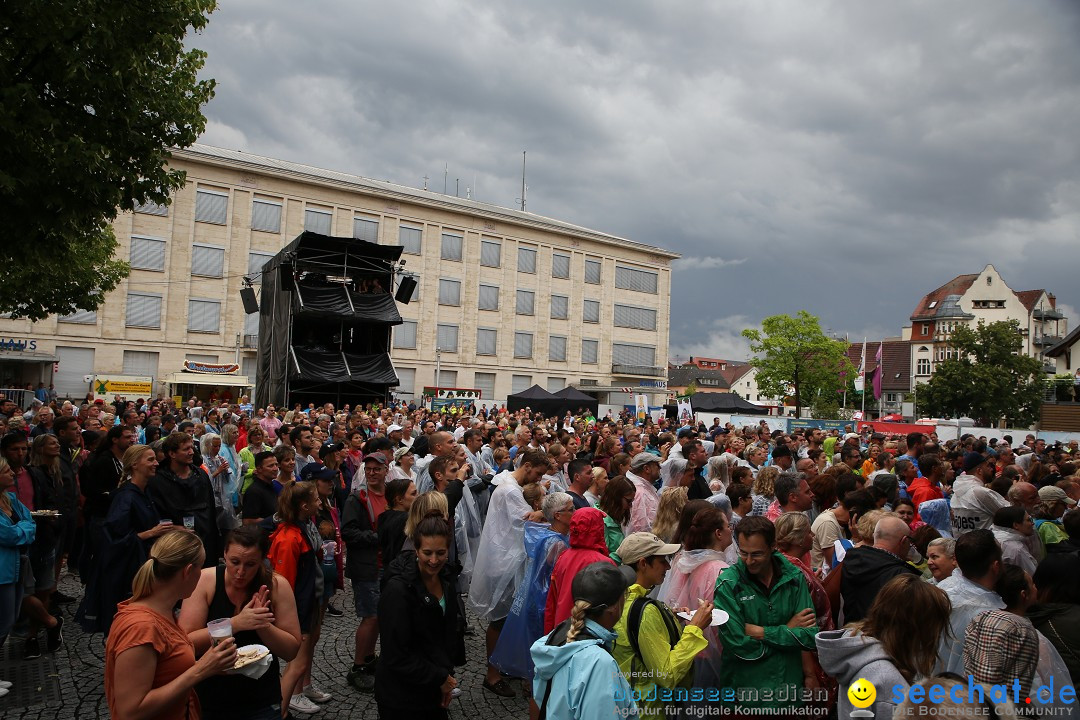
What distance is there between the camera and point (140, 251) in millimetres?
34719

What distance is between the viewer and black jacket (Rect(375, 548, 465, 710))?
307cm

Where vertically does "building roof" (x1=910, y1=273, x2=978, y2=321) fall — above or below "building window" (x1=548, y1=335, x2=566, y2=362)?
above

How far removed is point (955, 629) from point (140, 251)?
129 ft

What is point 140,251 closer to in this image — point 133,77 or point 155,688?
point 133,77

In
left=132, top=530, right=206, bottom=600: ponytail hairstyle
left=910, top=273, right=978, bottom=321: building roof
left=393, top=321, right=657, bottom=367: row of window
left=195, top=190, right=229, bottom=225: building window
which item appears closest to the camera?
left=132, top=530, right=206, bottom=600: ponytail hairstyle

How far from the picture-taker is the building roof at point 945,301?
70.8 metres

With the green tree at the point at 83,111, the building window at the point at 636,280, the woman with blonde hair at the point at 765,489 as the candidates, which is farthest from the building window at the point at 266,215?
the woman with blonde hair at the point at 765,489

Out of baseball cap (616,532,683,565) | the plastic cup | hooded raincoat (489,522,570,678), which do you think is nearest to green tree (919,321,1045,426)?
hooded raincoat (489,522,570,678)

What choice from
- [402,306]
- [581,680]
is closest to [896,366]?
[402,306]

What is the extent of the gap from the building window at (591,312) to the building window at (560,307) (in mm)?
1254

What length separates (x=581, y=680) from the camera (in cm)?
233

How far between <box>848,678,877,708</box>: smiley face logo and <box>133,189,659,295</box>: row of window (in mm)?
35277

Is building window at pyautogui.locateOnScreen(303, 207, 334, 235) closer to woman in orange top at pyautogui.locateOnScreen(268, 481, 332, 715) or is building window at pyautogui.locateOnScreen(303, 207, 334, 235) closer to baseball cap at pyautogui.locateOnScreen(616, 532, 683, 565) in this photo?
woman in orange top at pyautogui.locateOnScreen(268, 481, 332, 715)

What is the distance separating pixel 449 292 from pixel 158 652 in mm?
41279
